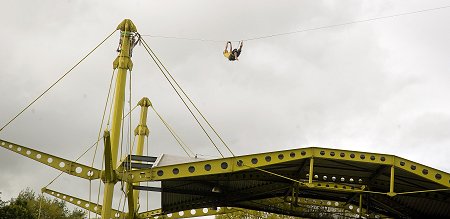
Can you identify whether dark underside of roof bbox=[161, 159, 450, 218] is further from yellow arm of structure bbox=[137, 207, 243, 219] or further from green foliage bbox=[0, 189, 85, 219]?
green foliage bbox=[0, 189, 85, 219]

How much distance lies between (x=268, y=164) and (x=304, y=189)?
8.27 meters

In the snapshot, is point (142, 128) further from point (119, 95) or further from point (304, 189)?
point (119, 95)

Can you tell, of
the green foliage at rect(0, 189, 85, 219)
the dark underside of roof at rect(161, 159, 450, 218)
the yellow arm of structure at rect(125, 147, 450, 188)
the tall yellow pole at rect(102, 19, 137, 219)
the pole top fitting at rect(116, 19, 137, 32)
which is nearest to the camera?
the tall yellow pole at rect(102, 19, 137, 219)

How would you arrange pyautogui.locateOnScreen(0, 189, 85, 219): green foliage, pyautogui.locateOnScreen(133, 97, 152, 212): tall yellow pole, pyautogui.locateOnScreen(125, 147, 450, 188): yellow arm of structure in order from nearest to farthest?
pyautogui.locateOnScreen(125, 147, 450, 188): yellow arm of structure < pyautogui.locateOnScreen(133, 97, 152, 212): tall yellow pole < pyautogui.locateOnScreen(0, 189, 85, 219): green foliage

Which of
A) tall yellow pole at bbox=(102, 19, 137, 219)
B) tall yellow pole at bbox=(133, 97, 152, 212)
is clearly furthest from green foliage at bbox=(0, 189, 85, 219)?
tall yellow pole at bbox=(102, 19, 137, 219)

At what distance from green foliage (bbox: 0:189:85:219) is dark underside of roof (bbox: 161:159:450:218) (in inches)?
939

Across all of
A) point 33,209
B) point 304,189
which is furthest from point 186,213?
point 33,209

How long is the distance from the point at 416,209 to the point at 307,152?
11.8 meters

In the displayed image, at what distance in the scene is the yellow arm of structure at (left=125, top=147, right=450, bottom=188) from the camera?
2186 cm

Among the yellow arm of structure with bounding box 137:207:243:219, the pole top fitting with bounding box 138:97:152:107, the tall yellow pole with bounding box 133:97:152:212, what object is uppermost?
the pole top fitting with bounding box 138:97:152:107

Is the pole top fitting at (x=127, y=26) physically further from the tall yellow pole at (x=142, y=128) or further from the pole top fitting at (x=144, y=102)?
the pole top fitting at (x=144, y=102)

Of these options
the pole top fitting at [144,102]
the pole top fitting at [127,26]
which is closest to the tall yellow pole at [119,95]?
the pole top fitting at [127,26]

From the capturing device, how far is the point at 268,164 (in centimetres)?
2228

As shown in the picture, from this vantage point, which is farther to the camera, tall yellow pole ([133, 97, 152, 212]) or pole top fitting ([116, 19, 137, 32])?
tall yellow pole ([133, 97, 152, 212])
